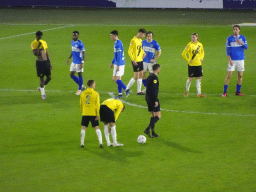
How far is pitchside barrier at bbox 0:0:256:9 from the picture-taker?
3778cm

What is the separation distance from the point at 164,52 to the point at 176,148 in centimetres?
1529

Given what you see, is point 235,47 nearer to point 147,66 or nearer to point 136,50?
point 147,66

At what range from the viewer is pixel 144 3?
39.2m

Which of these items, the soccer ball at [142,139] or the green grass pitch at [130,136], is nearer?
the green grass pitch at [130,136]

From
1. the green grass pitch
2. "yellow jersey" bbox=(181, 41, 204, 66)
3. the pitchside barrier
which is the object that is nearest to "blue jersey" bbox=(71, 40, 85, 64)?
the green grass pitch

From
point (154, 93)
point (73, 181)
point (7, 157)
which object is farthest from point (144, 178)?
point (7, 157)

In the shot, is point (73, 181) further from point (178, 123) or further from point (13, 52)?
point (13, 52)

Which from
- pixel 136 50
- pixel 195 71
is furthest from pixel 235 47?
pixel 136 50

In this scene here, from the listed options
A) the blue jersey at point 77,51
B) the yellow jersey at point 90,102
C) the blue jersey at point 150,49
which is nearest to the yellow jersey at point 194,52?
the blue jersey at point 150,49

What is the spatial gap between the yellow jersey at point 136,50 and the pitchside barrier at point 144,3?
23.4 m

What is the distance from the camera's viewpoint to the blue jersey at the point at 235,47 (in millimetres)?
15484

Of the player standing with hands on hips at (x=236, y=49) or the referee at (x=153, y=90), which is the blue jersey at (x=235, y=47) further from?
the referee at (x=153, y=90)

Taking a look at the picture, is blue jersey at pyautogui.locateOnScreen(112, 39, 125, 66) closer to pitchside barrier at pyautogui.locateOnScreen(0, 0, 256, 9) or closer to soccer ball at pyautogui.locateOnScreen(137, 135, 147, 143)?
soccer ball at pyautogui.locateOnScreen(137, 135, 147, 143)

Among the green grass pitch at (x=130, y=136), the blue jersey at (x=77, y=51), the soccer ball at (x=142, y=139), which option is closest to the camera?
the green grass pitch at (x=130, y=136)
